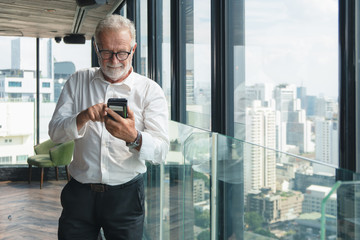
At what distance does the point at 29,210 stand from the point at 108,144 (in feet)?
15.7

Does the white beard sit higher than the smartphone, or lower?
higher

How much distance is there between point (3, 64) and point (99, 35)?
309 inches

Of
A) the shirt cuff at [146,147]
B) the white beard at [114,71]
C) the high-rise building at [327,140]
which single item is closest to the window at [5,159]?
the white beard at [114,71]

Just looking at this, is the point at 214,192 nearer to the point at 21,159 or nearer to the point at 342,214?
the point at 342,214

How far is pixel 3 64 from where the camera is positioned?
8664 mm

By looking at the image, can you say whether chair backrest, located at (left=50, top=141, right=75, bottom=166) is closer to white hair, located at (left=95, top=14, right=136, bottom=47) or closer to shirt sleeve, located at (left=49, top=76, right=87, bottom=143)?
shirt sleeve, located at (left=49, top=76, right=87, bottom=143)

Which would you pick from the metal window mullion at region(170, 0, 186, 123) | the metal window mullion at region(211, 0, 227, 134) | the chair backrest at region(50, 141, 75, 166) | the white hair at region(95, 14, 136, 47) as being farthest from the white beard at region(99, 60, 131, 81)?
the chair backrest at region(50, 141, 75, 166)

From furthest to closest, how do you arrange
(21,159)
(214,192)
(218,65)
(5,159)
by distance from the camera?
(21,159)
(5,159)
(218,65)
(214,192)

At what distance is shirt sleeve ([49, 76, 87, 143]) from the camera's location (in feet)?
5.45

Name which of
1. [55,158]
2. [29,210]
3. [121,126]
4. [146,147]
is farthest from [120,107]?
[55,158]

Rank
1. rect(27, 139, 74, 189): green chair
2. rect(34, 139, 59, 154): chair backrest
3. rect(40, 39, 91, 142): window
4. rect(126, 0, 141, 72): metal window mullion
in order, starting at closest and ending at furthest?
rect(126, 0, 141, 72): metal window mullion < rect(27, 139, 74, 189): green chair < rect(34, 139, 59, 154): chair backrest < rect(40, 39, 91, 142): window

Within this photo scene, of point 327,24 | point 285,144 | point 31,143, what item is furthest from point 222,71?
point 31,143

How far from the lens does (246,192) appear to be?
1377 millimetres

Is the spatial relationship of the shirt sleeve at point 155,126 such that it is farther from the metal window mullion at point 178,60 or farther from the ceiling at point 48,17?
the ceiling at point 48,17
